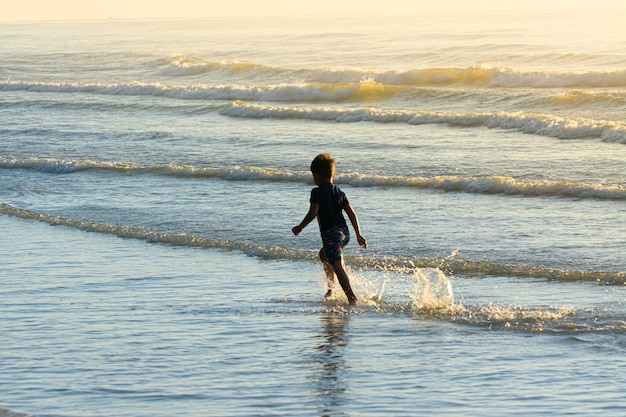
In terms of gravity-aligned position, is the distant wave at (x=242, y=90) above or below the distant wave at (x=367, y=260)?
above

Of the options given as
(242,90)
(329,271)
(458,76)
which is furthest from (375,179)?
(242,90)

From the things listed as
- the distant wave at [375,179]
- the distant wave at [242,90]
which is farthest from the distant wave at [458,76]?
the distant wave at [375,179]

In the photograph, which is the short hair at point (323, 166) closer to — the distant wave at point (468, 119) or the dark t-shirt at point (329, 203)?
the dark t-shirt at point (329, 203)

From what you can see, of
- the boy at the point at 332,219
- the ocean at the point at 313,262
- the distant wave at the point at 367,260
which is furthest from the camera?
the distant wave at the point at 367,260

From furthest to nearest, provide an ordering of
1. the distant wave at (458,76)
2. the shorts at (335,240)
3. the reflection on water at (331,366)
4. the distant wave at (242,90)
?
the distant wave at (242,90), the distant wave at (458,76), the shorts at (335,240), the reflection on water at (331,366)

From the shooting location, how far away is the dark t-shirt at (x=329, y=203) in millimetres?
8164

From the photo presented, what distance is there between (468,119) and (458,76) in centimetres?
971

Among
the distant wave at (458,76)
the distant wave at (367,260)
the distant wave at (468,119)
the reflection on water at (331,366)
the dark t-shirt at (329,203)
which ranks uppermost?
the distant wave at (458,76)

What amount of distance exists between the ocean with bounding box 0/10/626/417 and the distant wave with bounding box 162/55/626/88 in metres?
3.02

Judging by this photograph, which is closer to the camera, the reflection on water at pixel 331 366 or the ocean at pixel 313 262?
the reflection on water at pixel 331 366

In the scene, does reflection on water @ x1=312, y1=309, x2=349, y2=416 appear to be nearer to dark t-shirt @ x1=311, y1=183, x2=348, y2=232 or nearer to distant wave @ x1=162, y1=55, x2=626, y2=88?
dark t-shirt @ x1=311, y1=183, x2=348, y2=232

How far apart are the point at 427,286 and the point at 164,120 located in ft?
60.5

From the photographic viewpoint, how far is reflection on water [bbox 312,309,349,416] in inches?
221

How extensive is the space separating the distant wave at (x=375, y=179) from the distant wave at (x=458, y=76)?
48.7 ft
